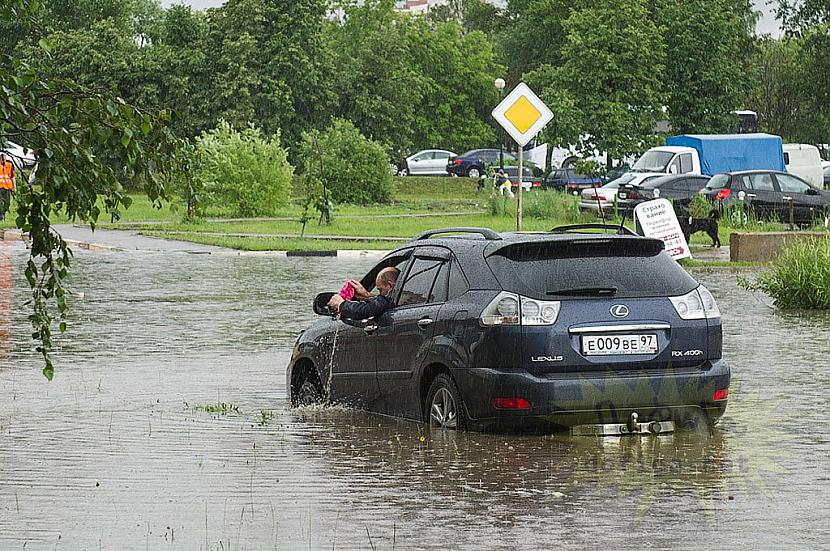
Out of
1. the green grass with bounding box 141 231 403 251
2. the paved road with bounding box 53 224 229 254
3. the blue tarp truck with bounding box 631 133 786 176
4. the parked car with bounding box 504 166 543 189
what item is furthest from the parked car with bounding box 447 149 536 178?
the green grass with bounding box 141 231 403 251

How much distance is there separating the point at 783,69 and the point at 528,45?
1608 centimetres

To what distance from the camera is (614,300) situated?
938cm

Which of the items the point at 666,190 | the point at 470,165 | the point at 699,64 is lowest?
the point at 666,190

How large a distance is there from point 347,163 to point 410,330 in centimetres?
4449

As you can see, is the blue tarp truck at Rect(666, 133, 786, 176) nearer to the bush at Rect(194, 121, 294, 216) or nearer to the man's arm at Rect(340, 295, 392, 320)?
the bush at Rect(194, 121, 294, 216)

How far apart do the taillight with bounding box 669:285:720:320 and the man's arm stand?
202 cm

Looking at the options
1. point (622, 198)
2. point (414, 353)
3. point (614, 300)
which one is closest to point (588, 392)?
point (614, 300)

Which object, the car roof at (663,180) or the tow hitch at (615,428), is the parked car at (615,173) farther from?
the tow hitch at (615,428)

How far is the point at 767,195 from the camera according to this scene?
4072 centimetres

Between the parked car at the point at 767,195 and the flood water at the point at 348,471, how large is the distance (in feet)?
83.4

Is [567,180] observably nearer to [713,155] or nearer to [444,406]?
[713,155]

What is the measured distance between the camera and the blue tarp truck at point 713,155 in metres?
51.3

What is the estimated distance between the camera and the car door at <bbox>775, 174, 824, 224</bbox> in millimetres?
40625

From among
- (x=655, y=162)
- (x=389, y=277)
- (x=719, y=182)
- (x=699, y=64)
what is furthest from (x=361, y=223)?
(x=389, y=277)
